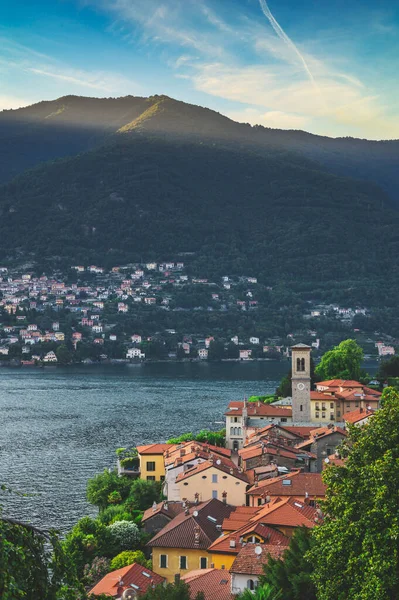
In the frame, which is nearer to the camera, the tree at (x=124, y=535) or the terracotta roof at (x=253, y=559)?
the terracotta roof at (x=253, y=559)

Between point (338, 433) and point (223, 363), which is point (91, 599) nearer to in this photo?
point (338, 433)

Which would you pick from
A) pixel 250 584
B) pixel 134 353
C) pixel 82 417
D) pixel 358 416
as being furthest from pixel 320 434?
pixel 134 353

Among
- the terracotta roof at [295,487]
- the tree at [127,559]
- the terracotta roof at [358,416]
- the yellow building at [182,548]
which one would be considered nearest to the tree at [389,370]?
the terracotta roof at [358,416]

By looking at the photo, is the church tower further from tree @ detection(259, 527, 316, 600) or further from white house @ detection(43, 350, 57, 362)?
white house @ detection(43, 350, 57, 362)

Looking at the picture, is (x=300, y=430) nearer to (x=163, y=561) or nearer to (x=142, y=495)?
(x=142, y=495)

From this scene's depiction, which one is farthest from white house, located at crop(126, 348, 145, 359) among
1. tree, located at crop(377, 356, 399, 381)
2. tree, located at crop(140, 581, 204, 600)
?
tree, located at crop(140, 581, 204, 600)

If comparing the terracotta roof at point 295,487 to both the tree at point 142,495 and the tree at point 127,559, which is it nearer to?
the tree at point 142,495
